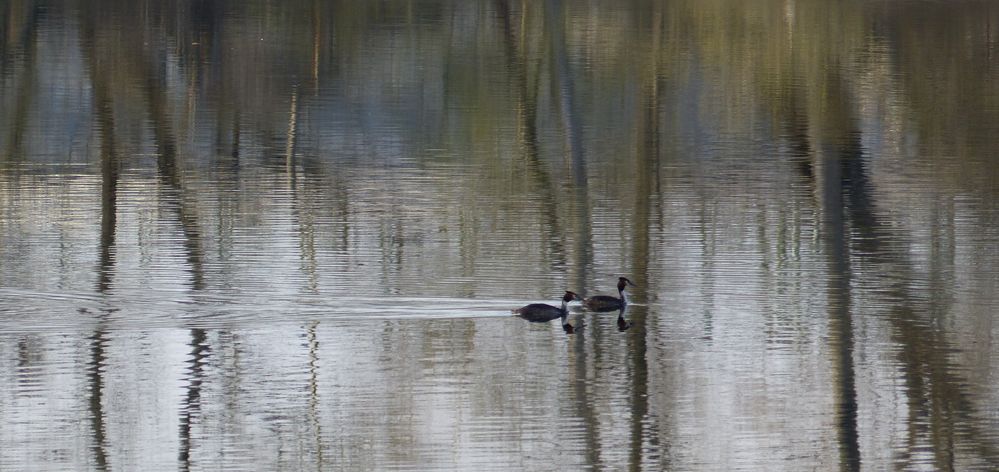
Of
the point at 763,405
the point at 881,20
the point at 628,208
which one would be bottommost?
the point at 763,405

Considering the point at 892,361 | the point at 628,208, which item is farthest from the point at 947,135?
the point at 892,361

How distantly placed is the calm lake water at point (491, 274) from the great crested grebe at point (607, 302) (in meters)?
0.08

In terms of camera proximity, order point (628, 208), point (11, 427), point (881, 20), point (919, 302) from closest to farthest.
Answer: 1. point (11, 427)
2. point (919, 302)
3. point (628, 208)
4. point (881, 20)

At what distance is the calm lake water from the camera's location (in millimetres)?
10438

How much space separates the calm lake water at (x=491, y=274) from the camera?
10.4 m

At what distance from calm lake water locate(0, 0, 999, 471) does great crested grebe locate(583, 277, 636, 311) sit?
3.3 inches

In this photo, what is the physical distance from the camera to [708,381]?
1140 centimetres

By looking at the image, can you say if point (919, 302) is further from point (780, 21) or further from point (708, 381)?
point (780, 21)

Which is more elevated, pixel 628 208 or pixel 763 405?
pixel 628 208

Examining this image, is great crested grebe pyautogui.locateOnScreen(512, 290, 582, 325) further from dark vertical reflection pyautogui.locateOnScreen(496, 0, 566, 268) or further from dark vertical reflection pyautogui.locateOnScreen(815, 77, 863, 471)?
dark vertical reflection pyautogui.locateOnScreen(815, 77, 863, 471)

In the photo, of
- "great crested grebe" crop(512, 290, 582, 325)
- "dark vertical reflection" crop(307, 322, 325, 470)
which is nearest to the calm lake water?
"dark vertical reflection" crop(307, 322, 325, 470)

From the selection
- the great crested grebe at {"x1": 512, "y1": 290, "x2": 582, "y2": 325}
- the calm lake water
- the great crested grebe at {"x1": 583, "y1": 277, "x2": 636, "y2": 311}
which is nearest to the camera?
the calm lake water

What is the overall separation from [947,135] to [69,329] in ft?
48.9

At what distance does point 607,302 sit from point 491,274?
1314 millimetres
